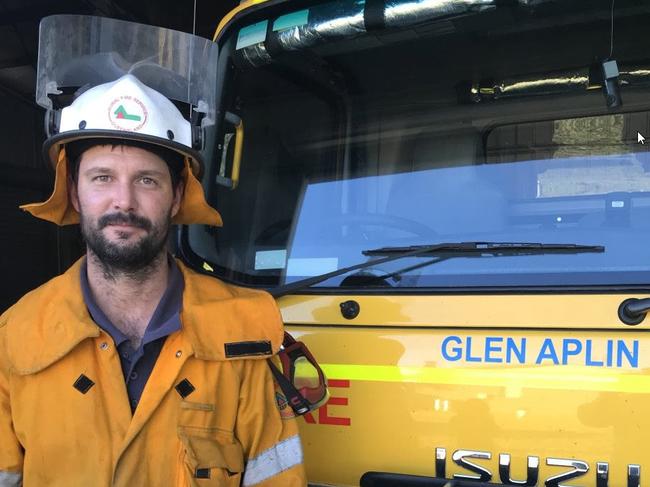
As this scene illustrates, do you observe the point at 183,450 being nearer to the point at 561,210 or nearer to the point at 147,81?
the point at 147,81

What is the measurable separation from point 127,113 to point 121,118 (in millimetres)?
22

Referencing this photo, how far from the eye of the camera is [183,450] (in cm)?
150

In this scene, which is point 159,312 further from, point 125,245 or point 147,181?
point 147,181

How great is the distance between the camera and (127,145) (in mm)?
1626

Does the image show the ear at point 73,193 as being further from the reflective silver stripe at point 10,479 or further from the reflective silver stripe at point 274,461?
the reflective silver stripe at point 274,461

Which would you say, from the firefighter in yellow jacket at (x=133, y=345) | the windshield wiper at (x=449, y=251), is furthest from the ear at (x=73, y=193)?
the windshield wiper at (x=449, y=251)

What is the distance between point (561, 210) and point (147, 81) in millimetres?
1304

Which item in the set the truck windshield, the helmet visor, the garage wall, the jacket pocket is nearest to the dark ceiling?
the garage wall

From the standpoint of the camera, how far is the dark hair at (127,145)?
163 centimetres

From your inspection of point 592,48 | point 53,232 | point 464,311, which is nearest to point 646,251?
point 464,311

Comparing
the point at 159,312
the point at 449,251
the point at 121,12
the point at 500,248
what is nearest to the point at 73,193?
the point at 159,312

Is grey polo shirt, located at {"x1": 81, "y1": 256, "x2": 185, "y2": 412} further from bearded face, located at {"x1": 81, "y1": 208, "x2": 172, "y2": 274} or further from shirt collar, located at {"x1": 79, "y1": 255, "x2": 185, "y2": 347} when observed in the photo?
bearded face, located at {"x1": 81, "y1": 208, "x2": 172, "y2": 274}

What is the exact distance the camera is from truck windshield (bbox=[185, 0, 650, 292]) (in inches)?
70.5

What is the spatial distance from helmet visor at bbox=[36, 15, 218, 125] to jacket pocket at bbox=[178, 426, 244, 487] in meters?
0.97
